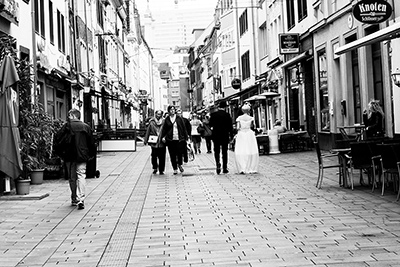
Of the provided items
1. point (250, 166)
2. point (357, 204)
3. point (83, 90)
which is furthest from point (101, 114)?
point (357, 204)

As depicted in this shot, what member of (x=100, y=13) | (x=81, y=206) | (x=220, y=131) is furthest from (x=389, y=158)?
(x=100, y=13)

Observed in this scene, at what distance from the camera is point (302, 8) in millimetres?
28688

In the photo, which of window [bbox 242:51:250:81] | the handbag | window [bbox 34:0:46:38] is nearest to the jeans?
the handbag

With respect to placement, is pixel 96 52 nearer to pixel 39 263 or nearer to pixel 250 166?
pixel 250 166

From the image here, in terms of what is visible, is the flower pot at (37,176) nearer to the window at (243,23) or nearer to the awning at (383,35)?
the awning at (383,35)

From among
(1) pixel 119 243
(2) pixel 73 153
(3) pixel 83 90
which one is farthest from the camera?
(3) pixel 83 90

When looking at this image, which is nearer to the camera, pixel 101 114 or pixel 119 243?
pixel 119 243

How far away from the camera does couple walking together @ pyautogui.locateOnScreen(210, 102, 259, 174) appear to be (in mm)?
16688

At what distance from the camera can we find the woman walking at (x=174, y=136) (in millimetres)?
17719

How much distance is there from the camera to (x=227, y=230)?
323 inches

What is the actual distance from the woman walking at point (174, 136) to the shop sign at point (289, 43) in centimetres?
1156

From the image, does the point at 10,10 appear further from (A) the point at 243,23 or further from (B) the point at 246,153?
(A) the point at 243,23

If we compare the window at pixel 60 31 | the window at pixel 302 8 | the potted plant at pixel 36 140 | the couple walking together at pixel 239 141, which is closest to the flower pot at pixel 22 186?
the potted plant at pixel 36 140

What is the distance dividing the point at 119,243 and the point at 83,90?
26.2 m
